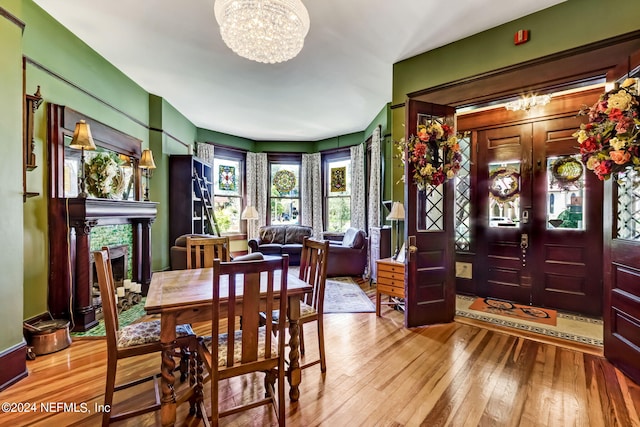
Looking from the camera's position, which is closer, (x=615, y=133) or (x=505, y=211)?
(x=615, y=133)

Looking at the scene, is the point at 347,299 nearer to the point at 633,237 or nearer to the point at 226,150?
the point at 633,237

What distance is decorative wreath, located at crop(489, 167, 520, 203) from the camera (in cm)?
407

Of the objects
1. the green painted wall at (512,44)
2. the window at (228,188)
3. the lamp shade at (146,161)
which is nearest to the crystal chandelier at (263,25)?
the green painted wall at (512,44)

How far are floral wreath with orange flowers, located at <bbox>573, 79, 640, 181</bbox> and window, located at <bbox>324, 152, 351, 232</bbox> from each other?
521 cm

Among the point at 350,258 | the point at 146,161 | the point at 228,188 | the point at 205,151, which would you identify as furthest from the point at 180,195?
the point at 350,258

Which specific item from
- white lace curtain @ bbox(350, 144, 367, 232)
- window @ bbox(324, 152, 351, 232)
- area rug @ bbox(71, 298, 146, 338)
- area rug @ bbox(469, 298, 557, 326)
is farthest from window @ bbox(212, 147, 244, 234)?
area rug @ bbox(469, 298, 557, 326)

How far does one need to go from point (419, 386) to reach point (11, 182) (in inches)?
132

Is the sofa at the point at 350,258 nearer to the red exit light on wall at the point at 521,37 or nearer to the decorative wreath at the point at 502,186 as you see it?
the decorative wreath at the point at 502,186

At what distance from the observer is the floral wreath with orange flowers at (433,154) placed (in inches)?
119

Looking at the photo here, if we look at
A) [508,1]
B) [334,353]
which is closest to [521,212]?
[508,1]

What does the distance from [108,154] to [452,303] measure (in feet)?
15.0

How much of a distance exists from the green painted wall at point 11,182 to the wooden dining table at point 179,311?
3.49 feet

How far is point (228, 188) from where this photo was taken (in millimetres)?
7359

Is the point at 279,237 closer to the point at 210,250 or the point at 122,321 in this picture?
the point at 122,321
